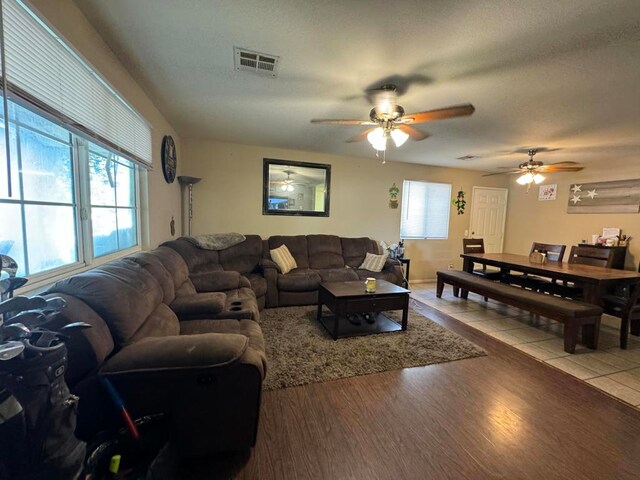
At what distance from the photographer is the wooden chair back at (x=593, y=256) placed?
149 inches

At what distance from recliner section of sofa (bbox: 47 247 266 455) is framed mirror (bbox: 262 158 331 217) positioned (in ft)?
10.7

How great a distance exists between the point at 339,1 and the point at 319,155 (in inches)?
138

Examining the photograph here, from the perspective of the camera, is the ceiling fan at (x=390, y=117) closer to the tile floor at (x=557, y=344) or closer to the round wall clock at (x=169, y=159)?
the round wall clock at (x=169, y=159)

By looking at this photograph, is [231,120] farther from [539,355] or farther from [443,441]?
[539,355]

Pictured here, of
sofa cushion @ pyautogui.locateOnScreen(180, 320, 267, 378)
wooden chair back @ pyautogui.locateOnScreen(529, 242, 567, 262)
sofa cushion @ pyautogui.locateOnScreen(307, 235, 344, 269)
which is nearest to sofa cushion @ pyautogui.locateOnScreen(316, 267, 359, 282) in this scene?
sofa cushion @ pyautogui.locateOnScreen(307, 235, 344, 269)

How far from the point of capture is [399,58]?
1865 mm

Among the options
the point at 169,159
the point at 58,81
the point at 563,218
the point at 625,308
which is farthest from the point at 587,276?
the point at 169,159

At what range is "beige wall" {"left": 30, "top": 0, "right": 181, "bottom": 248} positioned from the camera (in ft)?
4.71

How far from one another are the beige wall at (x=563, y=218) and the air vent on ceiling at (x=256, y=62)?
18.7 ft

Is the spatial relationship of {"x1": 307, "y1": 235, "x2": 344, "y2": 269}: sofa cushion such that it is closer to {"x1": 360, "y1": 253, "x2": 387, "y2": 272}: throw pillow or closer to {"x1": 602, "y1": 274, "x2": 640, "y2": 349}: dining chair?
{"x1": 360, "y1": 253, "x2": 387, "y2": 272}: throw pillow

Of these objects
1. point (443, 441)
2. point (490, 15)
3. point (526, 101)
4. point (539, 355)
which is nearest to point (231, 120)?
point (490, 15)

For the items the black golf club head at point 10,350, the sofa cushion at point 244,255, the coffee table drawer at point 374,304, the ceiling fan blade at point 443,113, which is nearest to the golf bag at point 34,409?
the black golf club head at point 10,350

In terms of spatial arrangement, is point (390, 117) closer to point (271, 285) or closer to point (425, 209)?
point (271, 285)

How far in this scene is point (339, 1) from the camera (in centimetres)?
141
